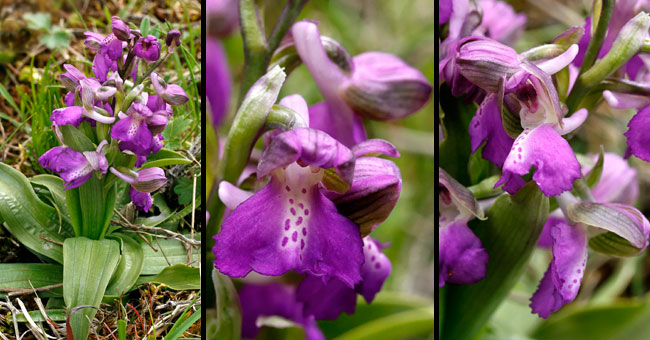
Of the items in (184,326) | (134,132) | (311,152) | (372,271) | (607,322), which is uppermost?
(311,152)

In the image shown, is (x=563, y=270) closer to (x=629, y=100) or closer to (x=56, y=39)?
(x=629, y=100)

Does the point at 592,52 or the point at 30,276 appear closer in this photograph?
the point at 592,52


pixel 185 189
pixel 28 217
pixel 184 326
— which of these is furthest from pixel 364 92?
pixel 28 217

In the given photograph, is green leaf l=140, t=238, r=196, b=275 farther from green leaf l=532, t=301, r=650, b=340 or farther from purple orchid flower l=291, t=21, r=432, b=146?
green leaf l=532, t=301, r=650, b=340

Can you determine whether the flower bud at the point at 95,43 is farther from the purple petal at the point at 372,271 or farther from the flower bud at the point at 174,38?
the purple petal at the point at 372,271

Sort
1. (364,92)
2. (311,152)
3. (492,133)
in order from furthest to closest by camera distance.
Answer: (364,92), (492,133), (311,152)

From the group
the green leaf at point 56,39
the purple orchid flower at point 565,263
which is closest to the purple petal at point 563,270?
the purple orchid flower at point 565,263

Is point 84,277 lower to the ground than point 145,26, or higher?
lower

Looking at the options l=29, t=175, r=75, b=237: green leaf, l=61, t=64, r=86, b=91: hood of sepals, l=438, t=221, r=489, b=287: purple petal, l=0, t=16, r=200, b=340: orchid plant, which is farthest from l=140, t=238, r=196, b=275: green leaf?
l=438, t=221, r=489, b=287: purple petal
